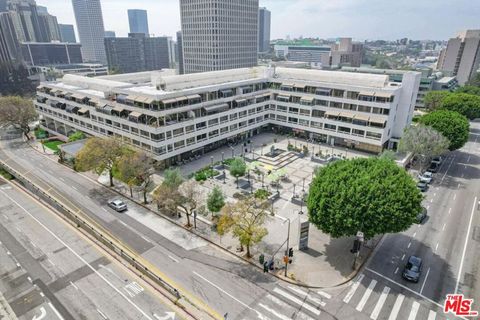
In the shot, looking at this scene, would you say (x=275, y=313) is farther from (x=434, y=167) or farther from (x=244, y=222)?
(x=434, y=167)

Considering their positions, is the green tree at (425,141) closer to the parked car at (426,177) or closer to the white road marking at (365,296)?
the parked car at (426,177)

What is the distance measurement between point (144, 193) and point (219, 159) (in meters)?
26.8

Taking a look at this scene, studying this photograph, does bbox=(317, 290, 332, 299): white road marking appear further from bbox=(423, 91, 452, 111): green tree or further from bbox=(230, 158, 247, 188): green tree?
bbox=(423, 91, 452, 111): green tree

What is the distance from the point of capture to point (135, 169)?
174 ft

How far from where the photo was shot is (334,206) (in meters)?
36.8

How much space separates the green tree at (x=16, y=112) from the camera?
88312 millimetres

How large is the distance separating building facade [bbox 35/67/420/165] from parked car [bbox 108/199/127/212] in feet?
52.8

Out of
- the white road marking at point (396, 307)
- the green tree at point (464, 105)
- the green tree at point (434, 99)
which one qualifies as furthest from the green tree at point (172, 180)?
the green tree at point (434, 99)

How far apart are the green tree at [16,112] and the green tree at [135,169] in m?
58.7

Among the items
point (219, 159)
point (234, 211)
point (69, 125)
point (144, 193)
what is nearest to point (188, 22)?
point (69, 125)

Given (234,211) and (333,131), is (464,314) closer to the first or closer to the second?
(234,211)

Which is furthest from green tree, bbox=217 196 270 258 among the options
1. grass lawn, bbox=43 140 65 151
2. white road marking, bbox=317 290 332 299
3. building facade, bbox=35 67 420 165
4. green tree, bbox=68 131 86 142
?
grass lawn, bbox=43 140 65 151

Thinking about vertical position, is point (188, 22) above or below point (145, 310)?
above

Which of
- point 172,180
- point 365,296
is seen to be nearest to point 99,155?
point 172,180
